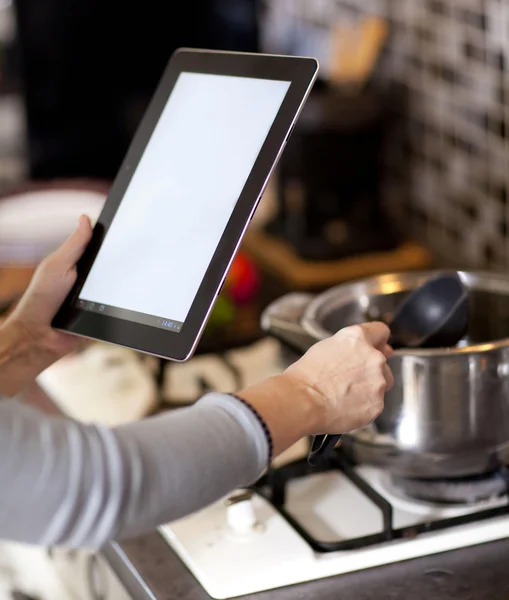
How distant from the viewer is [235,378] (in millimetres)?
1317

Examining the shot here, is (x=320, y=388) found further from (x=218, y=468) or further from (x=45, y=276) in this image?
(x=45, y=276)

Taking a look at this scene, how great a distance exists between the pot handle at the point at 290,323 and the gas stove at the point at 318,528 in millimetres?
141

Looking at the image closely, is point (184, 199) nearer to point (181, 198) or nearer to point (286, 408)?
point (181, 198)

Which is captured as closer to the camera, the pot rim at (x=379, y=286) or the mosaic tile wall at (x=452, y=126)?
the pot rim at (x=379, y=286)

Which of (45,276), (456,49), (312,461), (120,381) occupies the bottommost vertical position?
(120,381)

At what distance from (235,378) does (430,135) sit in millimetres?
622

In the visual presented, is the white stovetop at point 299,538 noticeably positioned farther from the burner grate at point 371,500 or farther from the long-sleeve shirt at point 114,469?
the long-sleeve shirt at point 114,469

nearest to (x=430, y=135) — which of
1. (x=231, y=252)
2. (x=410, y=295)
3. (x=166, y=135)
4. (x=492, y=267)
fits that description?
(x=492, y=267)

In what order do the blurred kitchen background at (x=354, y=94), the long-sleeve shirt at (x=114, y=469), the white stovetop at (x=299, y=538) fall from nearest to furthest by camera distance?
1. the long-sleeve shirt at (x=114, y=469)
2. the white stovetop at (x=299, y=538)
3. the blurred kitchen background at (x=354, y=94)

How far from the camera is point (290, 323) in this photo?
983 millimetres

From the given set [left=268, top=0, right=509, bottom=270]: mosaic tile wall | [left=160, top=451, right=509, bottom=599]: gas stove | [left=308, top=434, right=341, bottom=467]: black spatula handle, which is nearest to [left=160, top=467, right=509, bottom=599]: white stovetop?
[left=160, top=451, right=509, bottom=599]: gas stove

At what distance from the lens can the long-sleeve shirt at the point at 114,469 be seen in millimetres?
616

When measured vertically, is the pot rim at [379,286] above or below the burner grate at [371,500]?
above

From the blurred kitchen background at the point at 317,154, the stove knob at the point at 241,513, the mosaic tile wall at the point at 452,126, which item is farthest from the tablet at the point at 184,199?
the mosaic tile wall at the point at 452,126
